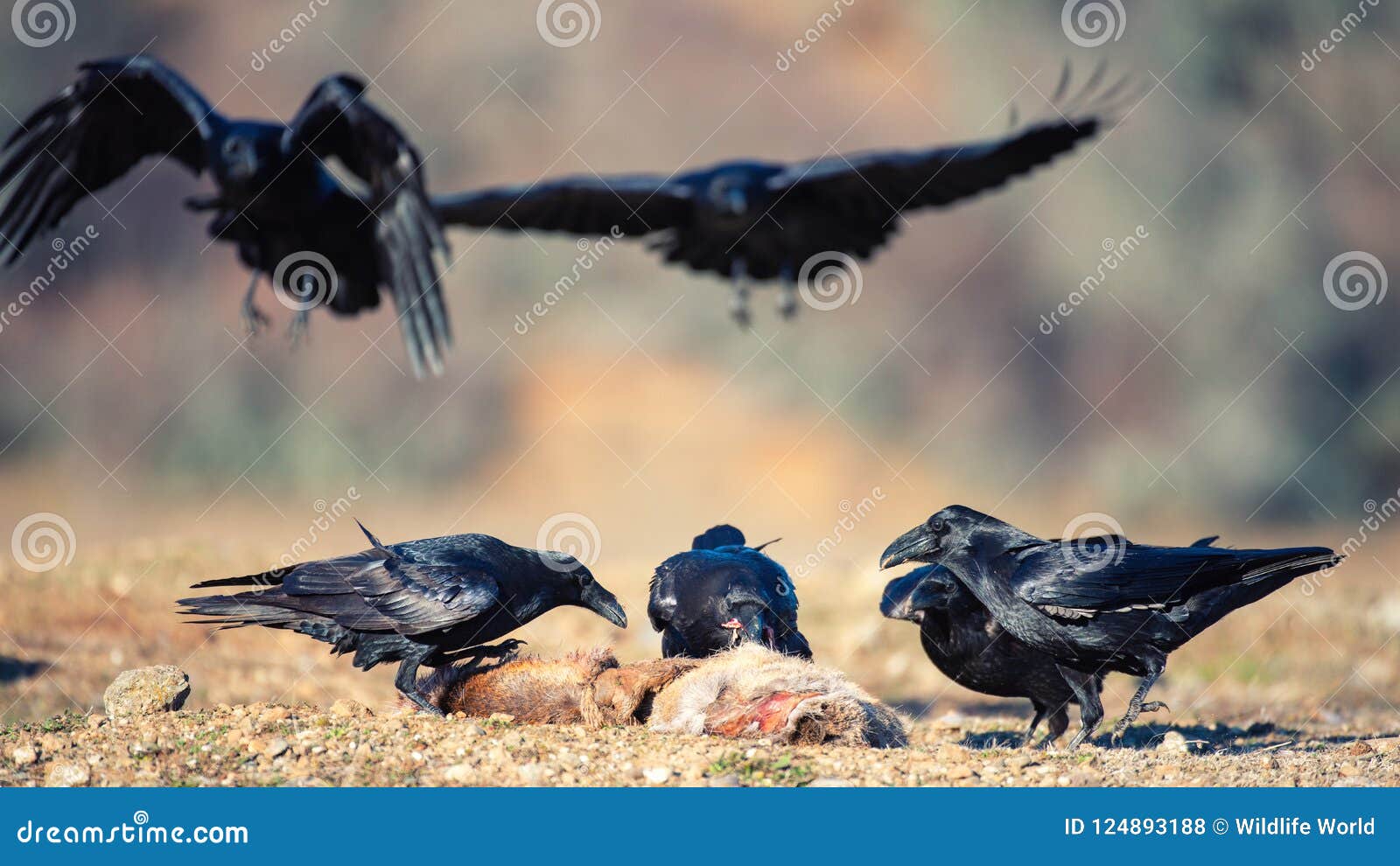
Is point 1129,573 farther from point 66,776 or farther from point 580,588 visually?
point 66,776

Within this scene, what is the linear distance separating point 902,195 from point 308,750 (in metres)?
5.49

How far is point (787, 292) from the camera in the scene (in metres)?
9.16

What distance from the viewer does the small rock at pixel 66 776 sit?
470cm

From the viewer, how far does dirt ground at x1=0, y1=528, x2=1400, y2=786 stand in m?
4.79

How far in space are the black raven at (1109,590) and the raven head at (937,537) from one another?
15 millimetres

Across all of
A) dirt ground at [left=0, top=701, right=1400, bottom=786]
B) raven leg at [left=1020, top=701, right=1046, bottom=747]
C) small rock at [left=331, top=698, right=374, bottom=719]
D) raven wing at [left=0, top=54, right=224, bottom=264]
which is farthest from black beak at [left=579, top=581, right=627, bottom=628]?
raven wing at [left=0, top=54, right=224, bottom=264]

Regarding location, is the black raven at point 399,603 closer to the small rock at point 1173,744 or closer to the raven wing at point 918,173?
the small rock at point 1173,744

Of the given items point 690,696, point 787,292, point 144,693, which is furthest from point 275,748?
point 787,292

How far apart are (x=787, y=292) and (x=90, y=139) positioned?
4382mm

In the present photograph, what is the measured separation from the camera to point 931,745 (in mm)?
5742

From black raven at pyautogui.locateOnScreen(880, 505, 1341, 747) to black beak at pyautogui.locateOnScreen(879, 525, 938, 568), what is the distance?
0.10 meters

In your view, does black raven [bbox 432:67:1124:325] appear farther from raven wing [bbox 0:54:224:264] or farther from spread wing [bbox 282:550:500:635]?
spread wing [bbox 282:550:500:635]

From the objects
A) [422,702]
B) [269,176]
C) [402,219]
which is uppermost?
[269,176]


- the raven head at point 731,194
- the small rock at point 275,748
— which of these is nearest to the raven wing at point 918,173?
the raven head at point 731,194
